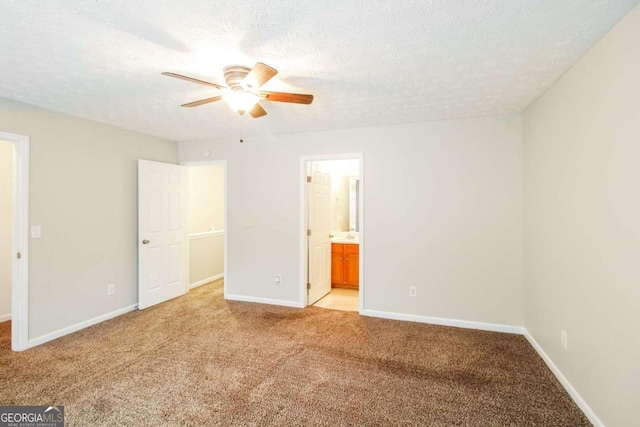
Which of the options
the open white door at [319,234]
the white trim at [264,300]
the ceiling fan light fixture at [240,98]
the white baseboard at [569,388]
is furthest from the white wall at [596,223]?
the white trim at [264,300]

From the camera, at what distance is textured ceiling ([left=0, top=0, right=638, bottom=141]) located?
1587 millimetres

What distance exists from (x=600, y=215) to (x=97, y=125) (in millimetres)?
4763

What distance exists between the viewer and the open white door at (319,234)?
440 centimetres

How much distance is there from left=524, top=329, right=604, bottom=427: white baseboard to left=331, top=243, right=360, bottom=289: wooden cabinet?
2687 mm

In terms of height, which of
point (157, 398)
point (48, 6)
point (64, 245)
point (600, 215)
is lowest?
point (157, 398)

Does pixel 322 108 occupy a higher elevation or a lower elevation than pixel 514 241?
higher

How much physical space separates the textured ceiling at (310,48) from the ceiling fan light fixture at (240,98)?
7.3 inches

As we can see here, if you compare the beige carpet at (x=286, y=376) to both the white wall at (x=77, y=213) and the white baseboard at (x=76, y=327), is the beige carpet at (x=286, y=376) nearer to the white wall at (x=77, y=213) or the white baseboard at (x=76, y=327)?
the white baseboard at (x=76, y=327)

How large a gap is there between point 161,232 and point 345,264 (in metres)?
2.87

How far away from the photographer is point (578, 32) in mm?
1803

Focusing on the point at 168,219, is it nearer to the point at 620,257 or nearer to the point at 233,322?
the point at 233,322

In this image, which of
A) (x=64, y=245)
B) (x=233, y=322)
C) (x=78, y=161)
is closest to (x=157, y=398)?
(x=233, y=322)

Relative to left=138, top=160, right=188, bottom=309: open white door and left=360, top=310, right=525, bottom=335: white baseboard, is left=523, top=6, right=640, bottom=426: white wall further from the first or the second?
left=138, top=160, right=188, bottom=309: open white door

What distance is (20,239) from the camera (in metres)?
3.03
